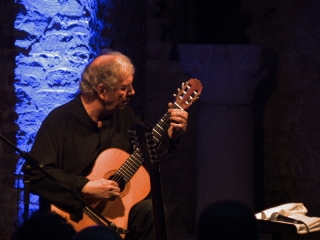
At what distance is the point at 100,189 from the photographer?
402 centimetres

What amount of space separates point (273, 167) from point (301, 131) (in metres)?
0.43

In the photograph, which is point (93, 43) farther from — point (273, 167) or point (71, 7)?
point (273, 167)

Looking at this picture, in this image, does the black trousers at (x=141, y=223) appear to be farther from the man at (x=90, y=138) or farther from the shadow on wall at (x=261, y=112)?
the shadow on wall at (x=261, y=112)

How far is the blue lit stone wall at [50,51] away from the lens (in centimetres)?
491

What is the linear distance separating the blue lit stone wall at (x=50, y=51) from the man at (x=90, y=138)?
1.82 feet

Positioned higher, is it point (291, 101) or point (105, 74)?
point (105, 74)

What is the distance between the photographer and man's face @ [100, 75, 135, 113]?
14.1 ft

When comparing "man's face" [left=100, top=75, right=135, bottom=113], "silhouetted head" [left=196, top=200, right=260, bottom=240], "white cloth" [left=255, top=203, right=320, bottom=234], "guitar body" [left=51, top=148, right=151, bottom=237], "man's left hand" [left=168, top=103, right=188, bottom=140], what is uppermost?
"man's face" [left=100, top=75, right=135, bottom=113]

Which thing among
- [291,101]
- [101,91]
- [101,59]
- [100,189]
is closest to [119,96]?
[101,91]

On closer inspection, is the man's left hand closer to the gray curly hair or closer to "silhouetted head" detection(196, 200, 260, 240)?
the gray curly hair

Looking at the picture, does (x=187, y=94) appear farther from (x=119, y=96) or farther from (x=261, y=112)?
(x=261, y=112)

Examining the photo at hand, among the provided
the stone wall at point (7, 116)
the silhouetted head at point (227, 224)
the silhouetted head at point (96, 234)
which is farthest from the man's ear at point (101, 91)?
the silhouetted head at point (96, 234)

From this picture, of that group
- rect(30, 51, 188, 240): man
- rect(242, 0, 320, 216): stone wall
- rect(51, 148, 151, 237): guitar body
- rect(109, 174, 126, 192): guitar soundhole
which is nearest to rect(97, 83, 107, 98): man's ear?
rect(30, 51, 188, 240): man

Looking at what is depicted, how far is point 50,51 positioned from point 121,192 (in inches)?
51.3
